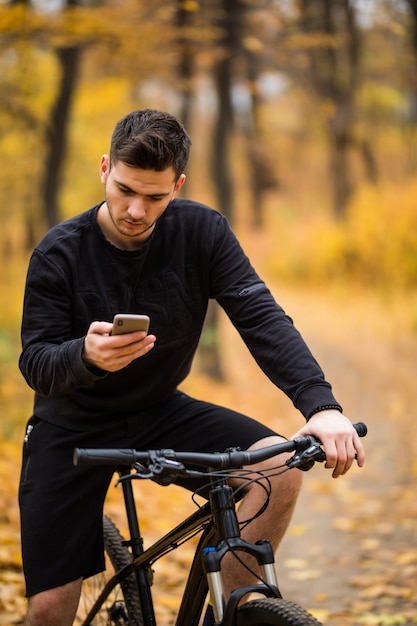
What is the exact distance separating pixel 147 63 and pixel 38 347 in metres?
9.77

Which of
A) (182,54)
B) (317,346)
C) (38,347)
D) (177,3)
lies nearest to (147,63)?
(182,54)

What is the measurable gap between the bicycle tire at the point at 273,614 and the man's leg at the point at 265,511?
51cm

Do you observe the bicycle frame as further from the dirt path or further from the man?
the dirt path

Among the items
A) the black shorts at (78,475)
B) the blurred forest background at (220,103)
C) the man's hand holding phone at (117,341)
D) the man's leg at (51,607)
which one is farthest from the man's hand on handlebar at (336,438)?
the blurred forest background at (220,103)

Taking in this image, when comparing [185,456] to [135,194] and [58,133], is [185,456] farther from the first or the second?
[58,133]

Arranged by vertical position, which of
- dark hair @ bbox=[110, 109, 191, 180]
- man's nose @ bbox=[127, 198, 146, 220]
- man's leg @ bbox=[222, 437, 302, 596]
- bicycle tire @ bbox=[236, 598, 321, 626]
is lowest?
bicycle tire @ bbox=[236, 598, 321, 626]

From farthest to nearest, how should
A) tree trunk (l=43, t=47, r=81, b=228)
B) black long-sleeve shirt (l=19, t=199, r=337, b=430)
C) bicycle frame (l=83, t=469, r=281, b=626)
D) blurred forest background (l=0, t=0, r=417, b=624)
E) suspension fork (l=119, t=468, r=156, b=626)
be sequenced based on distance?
tree trunk (l=43, t=47, r=81, b=228) → blurred forest background (l=0, t=0, r=417, b=624) → suspension fork (l=119, t=468, r=156, b=626) → black long-sleeve shirt (l=19, t=199, r=337, b=430) → bicycle frame (l=83, t=469, r=281, b=626)

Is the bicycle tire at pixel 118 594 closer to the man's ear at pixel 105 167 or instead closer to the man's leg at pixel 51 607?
the man's leg at pixel 51 607

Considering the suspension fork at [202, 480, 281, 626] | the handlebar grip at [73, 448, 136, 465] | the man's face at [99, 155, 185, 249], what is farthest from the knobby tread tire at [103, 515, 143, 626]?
the man's face at [99, 155, 185, 249]

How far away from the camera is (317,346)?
14984mm

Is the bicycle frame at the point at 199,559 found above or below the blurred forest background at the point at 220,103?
below

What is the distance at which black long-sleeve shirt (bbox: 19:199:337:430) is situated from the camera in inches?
111

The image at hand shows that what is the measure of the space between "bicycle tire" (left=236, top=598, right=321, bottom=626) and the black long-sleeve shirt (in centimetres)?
64

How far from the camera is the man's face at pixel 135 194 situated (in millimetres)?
2721
